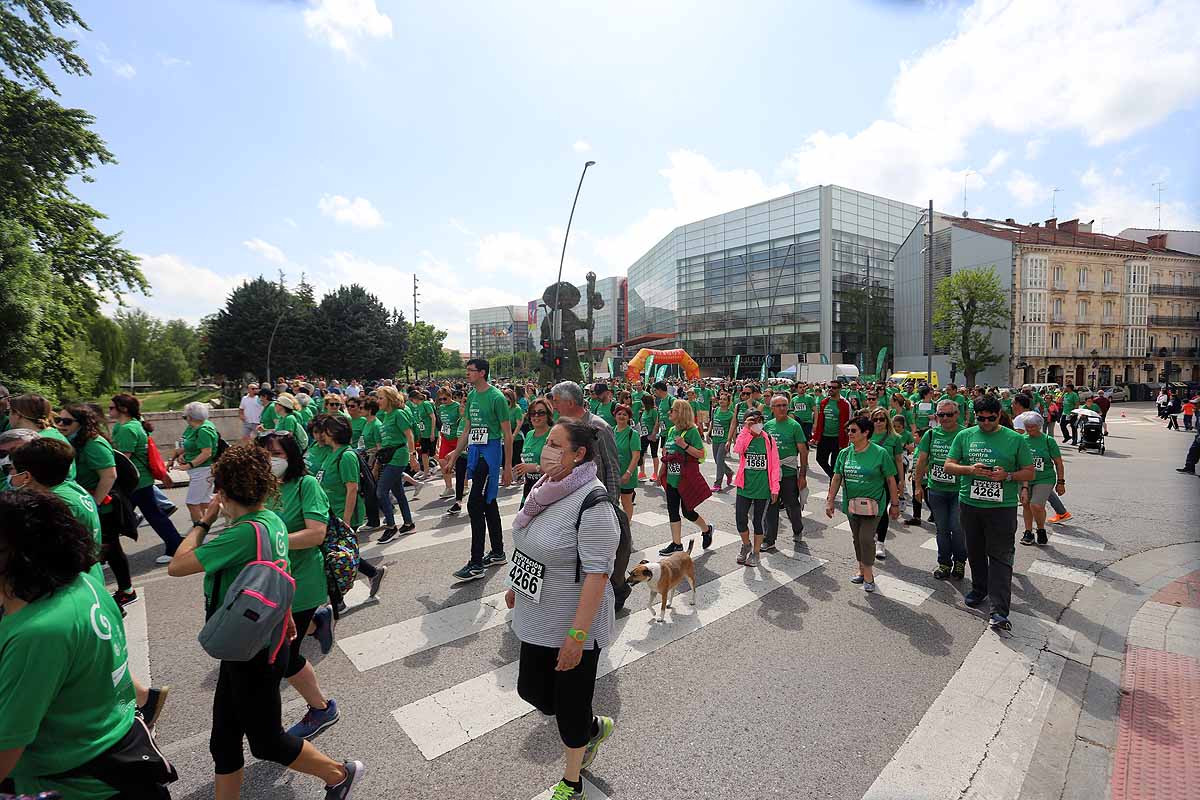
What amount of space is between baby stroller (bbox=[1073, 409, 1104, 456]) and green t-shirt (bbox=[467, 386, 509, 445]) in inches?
693

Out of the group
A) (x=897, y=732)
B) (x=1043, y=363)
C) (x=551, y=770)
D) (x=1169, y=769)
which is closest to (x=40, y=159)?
(x=551, y=770)

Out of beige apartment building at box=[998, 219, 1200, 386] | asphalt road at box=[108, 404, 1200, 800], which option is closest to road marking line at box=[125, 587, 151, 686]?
asphalt road at box=[108, 404, 1200, 800]

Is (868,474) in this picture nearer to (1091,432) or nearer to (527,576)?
(527,576)

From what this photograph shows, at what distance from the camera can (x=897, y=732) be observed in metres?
3.28

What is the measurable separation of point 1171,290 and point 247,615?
70.8m

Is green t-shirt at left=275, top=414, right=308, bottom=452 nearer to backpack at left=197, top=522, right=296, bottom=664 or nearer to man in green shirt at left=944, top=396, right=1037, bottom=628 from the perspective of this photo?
backpack at left=197, top=522, right=296, bottom=664

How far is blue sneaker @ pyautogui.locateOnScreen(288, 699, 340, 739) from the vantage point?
3.09 meters

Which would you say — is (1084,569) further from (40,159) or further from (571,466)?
(40,159)

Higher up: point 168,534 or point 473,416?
point 473,416

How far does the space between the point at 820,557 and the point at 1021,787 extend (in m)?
3.63

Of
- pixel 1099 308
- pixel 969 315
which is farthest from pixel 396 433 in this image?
pixel 1099 308

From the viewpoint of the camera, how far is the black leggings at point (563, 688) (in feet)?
8.26

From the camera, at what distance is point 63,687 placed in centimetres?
164

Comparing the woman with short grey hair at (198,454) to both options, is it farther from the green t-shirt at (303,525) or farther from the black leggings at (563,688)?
the black leggings at (563,688)
